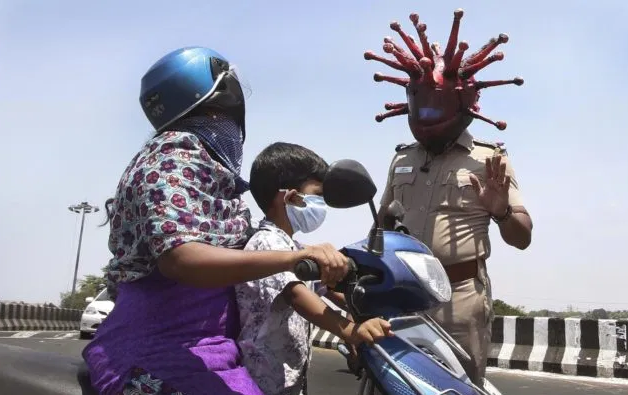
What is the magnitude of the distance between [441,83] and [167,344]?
7.04ft

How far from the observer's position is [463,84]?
11.9ft

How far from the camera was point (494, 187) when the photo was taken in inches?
125

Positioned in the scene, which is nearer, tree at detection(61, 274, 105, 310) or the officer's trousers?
the officer's trousers

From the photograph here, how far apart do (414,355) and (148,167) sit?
2.69 feet

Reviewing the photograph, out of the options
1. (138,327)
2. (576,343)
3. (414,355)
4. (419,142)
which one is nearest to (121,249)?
(138,327)

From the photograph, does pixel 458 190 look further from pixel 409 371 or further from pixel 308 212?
pixel 409 371

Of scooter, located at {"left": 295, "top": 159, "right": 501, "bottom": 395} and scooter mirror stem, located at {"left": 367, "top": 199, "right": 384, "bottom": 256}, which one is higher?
scooter mirror stem, located at {"left": 367, "top": 199, "right": 384, "bottom": 256}

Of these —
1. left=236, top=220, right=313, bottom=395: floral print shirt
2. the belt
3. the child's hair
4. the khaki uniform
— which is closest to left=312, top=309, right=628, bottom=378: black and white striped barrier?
the khaki uniform

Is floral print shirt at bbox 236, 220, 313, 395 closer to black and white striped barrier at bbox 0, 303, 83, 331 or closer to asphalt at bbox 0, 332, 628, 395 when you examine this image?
asphalt at bbox 0, 332, 628, 395

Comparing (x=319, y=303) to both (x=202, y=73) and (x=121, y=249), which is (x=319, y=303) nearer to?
(x=121, y=249)

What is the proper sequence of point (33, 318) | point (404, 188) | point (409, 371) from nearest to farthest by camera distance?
1. point (409, 371)
2. point (404, 188)
3. point (33, 318)

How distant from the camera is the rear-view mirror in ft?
6.13

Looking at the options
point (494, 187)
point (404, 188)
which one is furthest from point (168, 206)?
point (404, 188)

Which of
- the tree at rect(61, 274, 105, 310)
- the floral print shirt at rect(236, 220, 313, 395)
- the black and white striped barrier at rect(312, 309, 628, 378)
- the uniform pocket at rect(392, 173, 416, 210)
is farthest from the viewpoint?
the tree at rect(61, 274, 105, 310)
